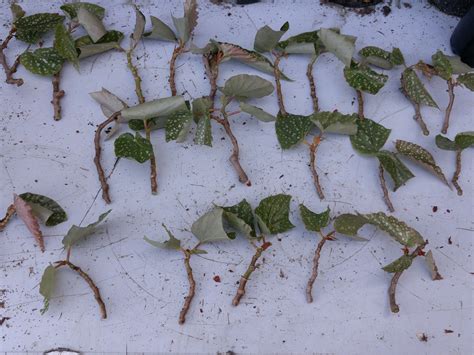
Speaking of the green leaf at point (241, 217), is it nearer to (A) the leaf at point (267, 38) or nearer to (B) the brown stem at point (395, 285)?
(B) the brown stem at point (395, 285)

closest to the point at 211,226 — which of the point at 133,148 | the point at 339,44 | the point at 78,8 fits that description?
the point at 133,148

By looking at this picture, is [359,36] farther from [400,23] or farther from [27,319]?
[27,319]

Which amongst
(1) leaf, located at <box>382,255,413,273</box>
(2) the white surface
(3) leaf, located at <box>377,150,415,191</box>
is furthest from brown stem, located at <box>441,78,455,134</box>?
(1) leaf, located at <box>382,255,413,273</box>

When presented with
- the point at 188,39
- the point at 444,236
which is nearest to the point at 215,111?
the point at 188,39

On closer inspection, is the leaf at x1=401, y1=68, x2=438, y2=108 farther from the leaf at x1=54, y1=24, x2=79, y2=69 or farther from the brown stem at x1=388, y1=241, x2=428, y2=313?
the leaf at x1=54, y1=24, x2=79, y2=69

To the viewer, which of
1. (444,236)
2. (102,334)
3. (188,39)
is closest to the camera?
(102,334)

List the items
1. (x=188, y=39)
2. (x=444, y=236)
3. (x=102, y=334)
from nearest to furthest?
(x=102, y=334) < (x=444, y=236) < (x=188, y=39)

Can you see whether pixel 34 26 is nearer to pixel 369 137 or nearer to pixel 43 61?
pixel 43 61
